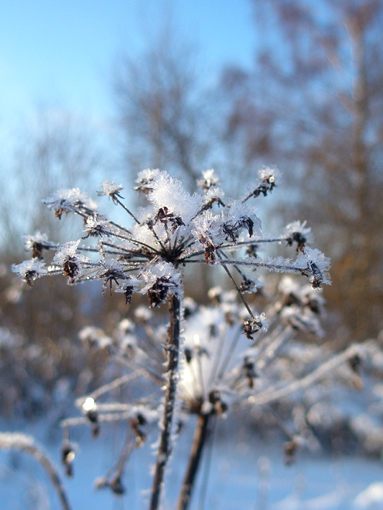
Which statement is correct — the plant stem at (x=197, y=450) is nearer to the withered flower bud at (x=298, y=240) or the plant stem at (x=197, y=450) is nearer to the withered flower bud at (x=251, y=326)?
the withered flower bud at (x=251, y=326)

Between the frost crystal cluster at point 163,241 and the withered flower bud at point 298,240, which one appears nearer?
the frost crystal cluster at point 163,241

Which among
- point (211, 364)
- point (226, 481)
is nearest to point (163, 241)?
point (211, 364)

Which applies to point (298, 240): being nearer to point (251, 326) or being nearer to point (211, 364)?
point (251, 326)

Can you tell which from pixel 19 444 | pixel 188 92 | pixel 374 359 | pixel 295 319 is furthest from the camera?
pixel 188 92

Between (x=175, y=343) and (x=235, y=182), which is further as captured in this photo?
(x=235, y=182)

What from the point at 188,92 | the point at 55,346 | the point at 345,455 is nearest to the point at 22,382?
the point at 55,346

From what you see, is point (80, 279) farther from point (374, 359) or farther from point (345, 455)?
point (345, 455)

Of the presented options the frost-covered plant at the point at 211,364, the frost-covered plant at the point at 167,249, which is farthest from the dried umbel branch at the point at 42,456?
the frost-covered plant at the point at 167,249
